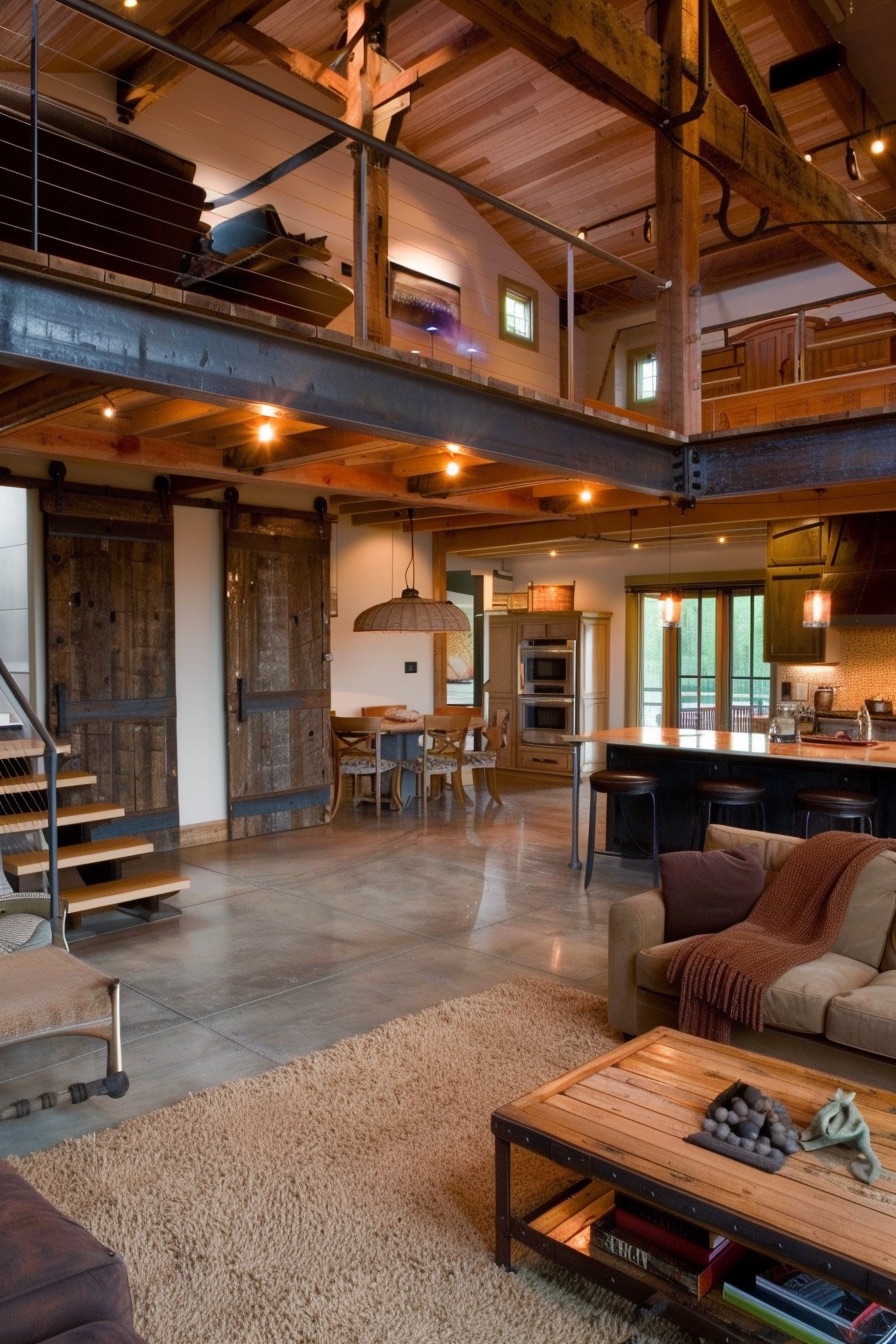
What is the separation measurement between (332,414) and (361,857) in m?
4.15

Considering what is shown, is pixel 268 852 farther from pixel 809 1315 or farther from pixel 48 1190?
pixel 809 1315

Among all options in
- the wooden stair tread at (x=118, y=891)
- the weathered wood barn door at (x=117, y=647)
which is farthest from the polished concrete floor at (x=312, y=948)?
the weathered wood barn door at (x=117, y=647)

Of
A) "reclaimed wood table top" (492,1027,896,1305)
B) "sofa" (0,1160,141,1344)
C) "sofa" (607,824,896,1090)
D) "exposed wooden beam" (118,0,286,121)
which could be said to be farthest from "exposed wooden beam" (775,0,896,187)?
"sofa" (0,1160,141,1344)

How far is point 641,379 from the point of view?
1117 centimetres

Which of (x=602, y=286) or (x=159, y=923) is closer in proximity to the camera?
(x=159, y=923)

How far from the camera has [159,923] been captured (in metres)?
5.60

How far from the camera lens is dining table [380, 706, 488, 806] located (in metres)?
8.66

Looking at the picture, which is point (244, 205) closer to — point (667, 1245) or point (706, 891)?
point (706, 891)

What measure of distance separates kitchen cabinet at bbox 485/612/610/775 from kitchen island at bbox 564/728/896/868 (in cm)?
412

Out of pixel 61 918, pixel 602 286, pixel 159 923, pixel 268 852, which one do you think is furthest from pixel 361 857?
pixel 602 286

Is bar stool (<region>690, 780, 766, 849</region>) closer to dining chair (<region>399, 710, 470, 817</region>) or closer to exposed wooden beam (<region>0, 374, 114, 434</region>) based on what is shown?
dining chair (<region>399, 710, 470, 817</region>)

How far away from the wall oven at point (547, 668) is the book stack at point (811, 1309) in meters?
9.17

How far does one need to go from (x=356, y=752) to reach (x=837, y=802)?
451cm

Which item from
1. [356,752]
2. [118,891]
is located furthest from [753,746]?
[118,891]
